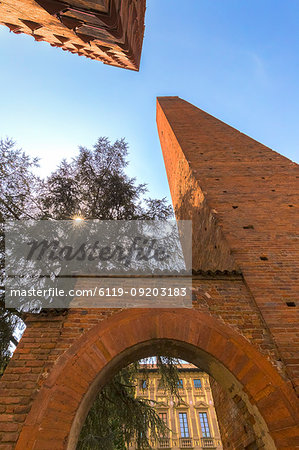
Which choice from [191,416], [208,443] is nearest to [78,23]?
[191,416]

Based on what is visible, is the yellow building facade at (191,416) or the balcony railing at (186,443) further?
the yellow building facade at (191,416)

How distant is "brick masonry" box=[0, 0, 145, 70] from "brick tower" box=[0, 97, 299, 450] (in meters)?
4.67

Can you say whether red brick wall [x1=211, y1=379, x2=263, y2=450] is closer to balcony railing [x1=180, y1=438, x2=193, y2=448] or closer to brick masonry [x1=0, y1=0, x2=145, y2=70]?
brick masonry [x1=0, y1=0, x2=145, y2=70]

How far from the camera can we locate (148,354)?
3848mm

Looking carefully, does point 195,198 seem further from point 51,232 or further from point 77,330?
point 77,330

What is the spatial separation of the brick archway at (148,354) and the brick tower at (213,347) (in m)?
0.01

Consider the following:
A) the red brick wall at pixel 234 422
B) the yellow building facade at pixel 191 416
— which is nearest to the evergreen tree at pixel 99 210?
the red brick wall at pixel 234 422

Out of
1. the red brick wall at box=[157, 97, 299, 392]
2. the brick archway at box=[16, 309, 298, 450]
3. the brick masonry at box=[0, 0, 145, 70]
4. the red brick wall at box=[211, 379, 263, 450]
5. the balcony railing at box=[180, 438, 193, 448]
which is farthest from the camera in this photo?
the balcony railing at box=[180, 438, 193, 448]

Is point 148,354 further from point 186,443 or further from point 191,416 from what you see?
point 191,416

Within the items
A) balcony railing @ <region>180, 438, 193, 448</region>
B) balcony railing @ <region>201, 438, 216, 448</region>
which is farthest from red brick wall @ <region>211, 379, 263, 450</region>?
balcony railing @ <region>201, 438, 216, 448</region>

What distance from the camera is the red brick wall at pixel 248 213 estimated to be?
155 inches

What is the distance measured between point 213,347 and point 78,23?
248 inches

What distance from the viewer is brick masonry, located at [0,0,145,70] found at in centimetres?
420

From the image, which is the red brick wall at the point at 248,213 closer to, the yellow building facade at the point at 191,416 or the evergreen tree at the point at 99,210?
the evergreen tree at the point at 99,210
